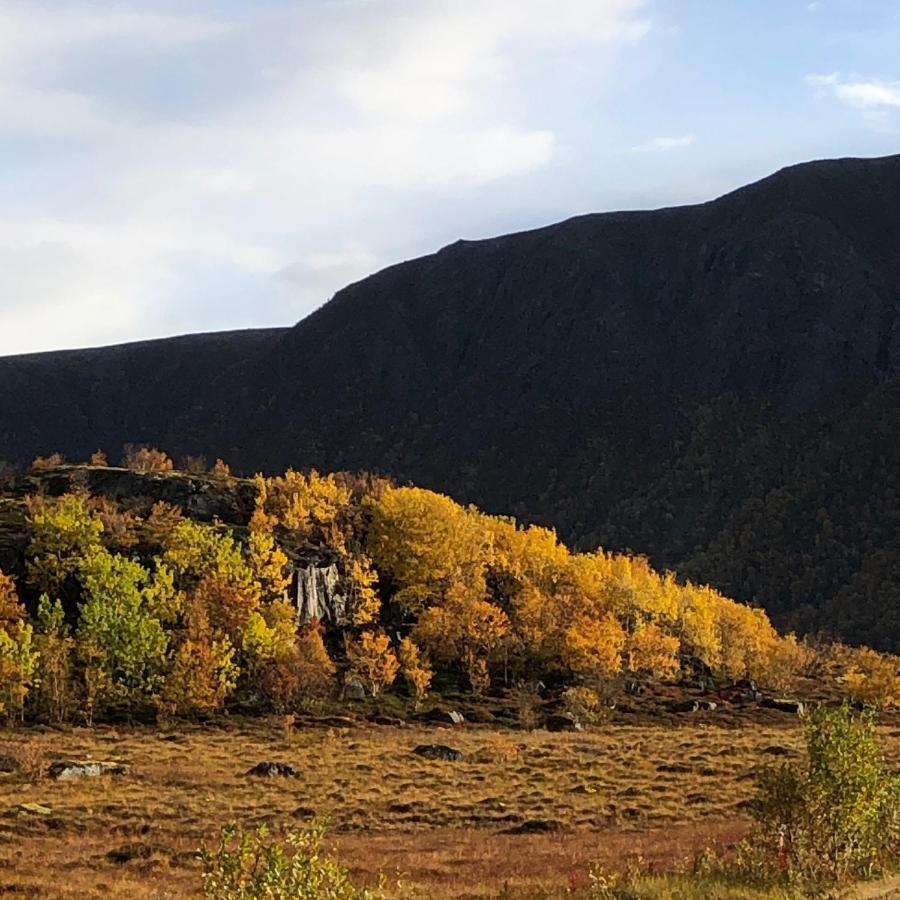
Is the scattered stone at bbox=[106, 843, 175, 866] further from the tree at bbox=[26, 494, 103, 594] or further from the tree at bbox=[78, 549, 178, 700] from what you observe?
the tree at bbox=[26, 494, 103, 594]

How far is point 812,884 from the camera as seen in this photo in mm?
18672

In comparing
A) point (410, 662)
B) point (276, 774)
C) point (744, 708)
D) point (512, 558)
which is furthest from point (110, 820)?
point (512, 558)

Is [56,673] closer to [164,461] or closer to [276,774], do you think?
[276,774]

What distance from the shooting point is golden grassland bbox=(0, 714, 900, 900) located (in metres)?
29.8

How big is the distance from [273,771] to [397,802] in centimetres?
1023

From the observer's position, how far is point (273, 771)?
5472cm

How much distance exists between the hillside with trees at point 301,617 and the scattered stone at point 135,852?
4346 centimetres

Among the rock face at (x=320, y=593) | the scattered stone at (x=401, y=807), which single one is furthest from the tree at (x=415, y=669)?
the scattered stone at (x=401, y=807)

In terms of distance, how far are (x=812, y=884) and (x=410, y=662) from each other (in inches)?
3004

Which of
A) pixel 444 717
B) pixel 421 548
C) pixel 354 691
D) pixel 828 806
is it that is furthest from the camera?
pixel 421 548

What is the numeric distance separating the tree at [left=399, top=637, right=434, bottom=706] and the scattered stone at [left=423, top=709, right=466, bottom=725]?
3.10m

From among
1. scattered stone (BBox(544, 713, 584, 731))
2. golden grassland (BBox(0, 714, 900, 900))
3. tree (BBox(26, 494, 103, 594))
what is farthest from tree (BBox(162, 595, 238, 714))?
scattered stone (BBox(544, 713, 584, 731))

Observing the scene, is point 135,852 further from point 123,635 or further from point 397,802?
point 123,635

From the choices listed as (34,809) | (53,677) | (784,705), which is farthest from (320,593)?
(34,809)
